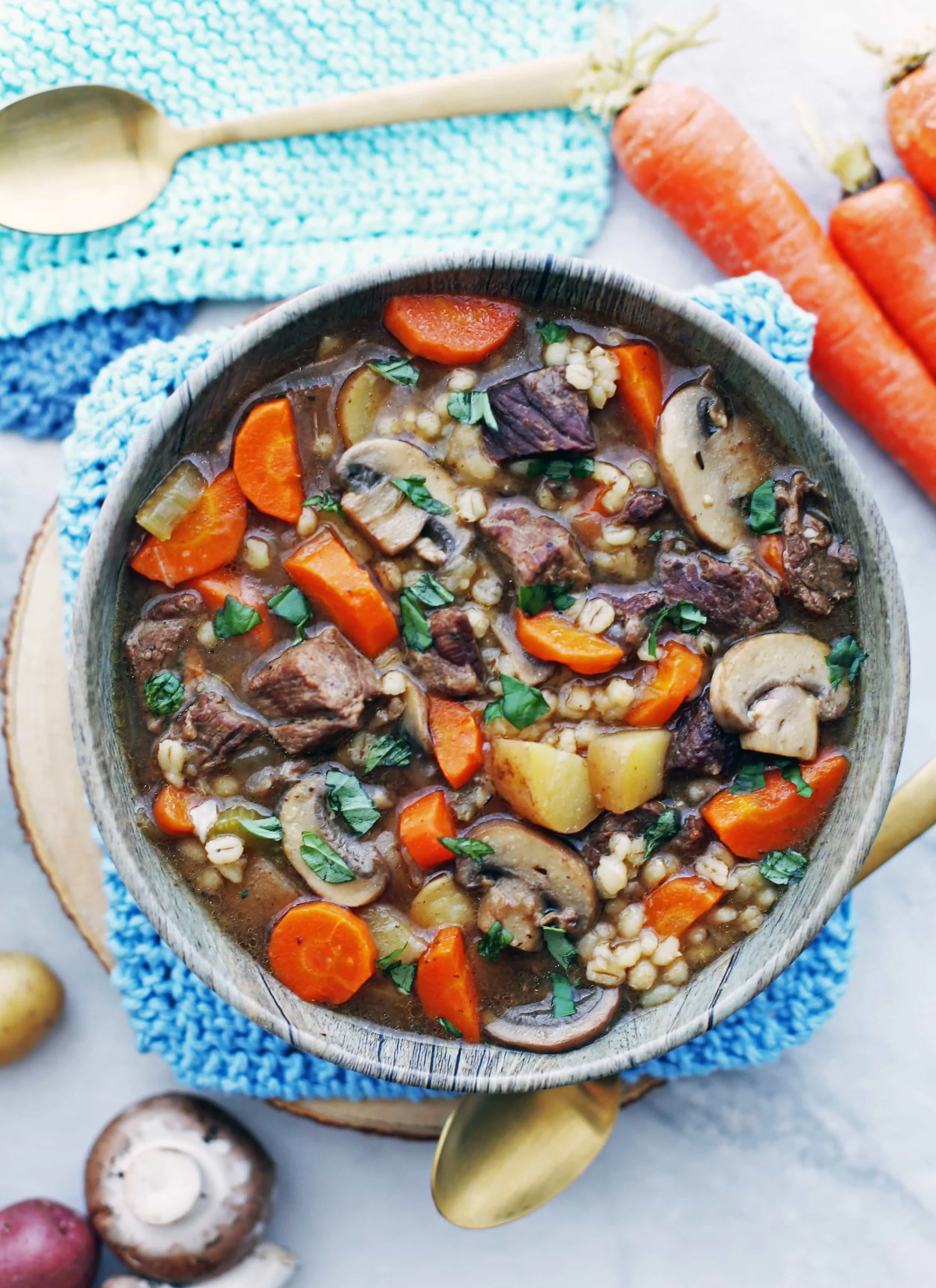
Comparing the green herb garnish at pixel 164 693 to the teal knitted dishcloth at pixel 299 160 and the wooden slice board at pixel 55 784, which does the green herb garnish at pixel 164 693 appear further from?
the teal knitted dishcloth at pixel 299 160

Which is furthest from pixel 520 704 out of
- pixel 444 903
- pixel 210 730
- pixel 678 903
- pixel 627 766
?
pixel 210 730

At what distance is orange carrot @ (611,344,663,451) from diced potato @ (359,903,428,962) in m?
1.37

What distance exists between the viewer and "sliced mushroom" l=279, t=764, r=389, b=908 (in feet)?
9.30

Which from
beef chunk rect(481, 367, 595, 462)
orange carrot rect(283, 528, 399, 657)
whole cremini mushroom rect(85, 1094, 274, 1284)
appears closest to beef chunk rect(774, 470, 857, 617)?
beef chunk rect(481, 367, 595, 462)

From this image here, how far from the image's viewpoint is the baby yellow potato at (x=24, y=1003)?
139 inches

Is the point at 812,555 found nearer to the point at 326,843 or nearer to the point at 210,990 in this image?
the point at 326,843

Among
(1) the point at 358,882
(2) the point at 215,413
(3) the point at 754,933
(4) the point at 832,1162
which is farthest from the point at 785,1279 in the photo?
(2) the point at 215,413

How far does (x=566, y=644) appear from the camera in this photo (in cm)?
282

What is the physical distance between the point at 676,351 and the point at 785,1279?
3038 mm

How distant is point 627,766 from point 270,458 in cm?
117

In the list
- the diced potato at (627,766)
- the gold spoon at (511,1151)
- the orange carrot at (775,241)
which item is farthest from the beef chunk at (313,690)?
the orange carrot at (775,241)

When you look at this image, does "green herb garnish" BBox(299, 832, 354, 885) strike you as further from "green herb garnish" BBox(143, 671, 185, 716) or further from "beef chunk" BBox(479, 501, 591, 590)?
"beef chunk" BBox(479, 501, 591, 590)

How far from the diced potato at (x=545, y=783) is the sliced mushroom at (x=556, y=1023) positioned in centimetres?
45

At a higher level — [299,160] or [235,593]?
[299,160]
